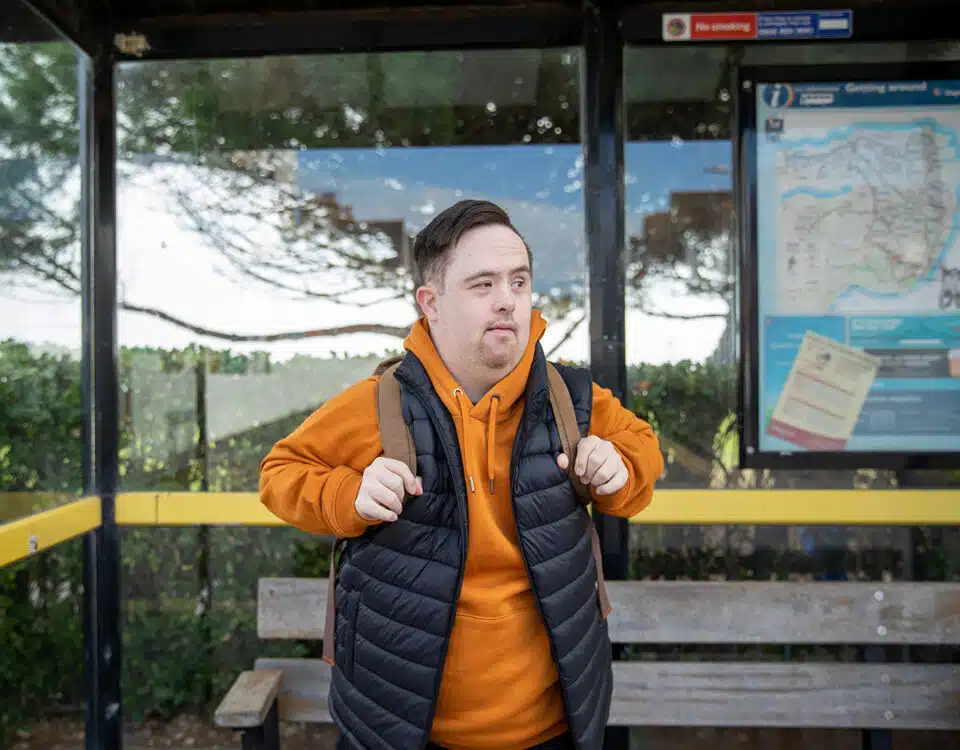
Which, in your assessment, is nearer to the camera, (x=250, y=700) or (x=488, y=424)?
(x=488, y=424)

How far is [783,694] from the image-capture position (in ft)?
8.99

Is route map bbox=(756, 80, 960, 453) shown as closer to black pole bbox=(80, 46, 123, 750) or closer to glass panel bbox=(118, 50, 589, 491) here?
glass panel bbox=(118, 50, 589, 491)

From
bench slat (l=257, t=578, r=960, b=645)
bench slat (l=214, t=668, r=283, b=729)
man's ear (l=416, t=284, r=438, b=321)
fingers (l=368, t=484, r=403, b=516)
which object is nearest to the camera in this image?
fingers (l=368, t=484, r=403, b=516)

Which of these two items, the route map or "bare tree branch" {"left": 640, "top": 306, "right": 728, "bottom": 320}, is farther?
"bare tree branch" {"left": 640, "top": 306, "right": 728, "bottom": 320}

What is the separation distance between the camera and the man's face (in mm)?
1555

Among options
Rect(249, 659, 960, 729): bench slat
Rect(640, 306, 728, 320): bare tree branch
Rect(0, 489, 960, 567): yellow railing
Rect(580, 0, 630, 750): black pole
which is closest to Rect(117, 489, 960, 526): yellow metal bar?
Rect(0, 489, 960, 567): yellow railing

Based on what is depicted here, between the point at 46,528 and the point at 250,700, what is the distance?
98 cm

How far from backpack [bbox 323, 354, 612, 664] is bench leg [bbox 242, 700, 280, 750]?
97 cm

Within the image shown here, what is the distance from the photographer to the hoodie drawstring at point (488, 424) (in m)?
1.60

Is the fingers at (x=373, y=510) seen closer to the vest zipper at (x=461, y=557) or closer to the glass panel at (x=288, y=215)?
the vest zipper at (x=461, y=557)

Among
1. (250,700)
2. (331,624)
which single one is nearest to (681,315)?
(331,624)

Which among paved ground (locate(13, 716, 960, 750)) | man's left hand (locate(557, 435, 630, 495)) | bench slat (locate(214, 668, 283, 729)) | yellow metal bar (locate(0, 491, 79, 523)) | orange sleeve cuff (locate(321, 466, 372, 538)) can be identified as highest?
man's left hand (locate(557, 435, 630, 495))

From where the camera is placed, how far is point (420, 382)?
1646mm

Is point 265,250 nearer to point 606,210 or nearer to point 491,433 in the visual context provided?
point 606,210
